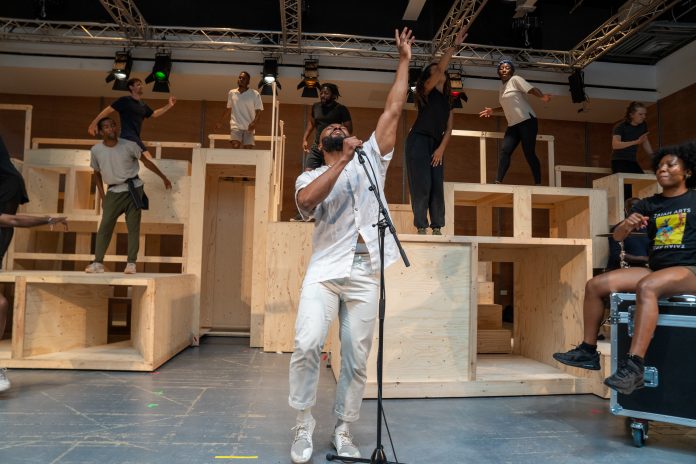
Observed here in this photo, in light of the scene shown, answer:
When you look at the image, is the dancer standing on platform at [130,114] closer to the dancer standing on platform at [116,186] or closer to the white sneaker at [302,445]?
the dancer standing on platform at [116,186]

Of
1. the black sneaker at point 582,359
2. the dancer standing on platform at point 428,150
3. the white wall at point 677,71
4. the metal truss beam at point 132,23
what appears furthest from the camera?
the white wall at point 677,71

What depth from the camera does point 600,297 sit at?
337 centimetres

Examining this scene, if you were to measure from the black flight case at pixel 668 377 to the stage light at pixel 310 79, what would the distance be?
290 inches

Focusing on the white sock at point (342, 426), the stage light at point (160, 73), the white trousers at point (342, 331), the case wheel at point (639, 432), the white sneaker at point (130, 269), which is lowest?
the case wheel at point (639, 432)

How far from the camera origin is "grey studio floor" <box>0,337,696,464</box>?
271 cm

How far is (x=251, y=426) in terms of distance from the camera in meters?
3.15

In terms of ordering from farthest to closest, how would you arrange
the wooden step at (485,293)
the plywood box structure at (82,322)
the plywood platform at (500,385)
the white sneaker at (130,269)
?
1. the wooden step at (485,293)
2. the white sneaker at (130,269)
3. the plywood box structure at (82,322)
4. the plywood platform at (500,385)

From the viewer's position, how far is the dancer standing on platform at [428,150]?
4.33m

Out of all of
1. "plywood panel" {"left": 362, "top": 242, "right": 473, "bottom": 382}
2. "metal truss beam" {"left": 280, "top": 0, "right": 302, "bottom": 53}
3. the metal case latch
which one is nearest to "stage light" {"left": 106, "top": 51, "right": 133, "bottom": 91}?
"metal truss beam" {"left": 280, "top": 0, "right": 302, "bottom": 53}

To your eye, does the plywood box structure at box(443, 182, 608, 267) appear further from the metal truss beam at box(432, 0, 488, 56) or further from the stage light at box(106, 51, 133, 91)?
the stage light at box(106, 51, 133, 91)

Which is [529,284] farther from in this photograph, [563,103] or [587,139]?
[587,139]

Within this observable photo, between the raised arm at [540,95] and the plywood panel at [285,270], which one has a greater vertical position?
the raised arm at [540,95]

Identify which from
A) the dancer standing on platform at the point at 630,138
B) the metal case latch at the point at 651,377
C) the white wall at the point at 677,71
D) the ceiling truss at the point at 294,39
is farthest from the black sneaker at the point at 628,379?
the white wall at the point at 677,71

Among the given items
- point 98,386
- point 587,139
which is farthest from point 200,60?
point 587,139
